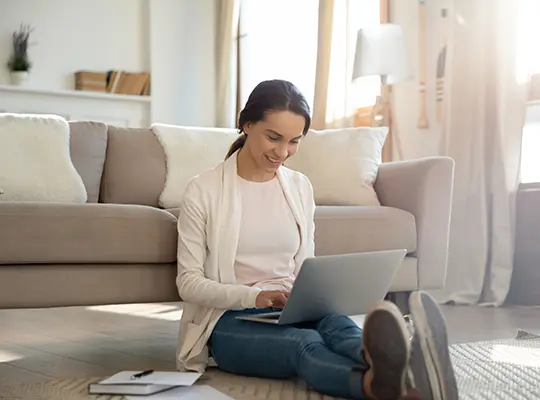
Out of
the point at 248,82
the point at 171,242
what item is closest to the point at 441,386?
the point at 171,242

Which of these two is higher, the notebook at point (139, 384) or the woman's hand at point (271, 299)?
the woman's hand at point (271, 299)

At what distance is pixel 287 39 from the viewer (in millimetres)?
4867

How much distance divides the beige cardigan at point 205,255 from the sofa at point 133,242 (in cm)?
35

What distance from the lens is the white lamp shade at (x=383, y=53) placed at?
3518mm

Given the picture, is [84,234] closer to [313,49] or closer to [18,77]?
[313,49]

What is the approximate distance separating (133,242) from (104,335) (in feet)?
2.20

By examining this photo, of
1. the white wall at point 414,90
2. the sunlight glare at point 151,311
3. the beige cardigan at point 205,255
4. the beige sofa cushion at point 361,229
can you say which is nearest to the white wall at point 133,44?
the white wall at point 414,90

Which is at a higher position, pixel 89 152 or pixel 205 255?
pixel 89 152

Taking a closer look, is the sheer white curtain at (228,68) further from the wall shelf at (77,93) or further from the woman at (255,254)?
the woman at (255,254)

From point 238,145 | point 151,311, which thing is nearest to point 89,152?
point 151,311

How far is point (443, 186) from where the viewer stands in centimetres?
257

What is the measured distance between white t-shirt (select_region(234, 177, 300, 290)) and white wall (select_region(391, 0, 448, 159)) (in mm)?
2070

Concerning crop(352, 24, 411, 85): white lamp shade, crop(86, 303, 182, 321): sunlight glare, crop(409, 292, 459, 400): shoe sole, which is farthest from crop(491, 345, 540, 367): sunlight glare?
crop(352, 24, 411, 85): white lamp shade

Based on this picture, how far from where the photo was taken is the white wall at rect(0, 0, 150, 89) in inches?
197
